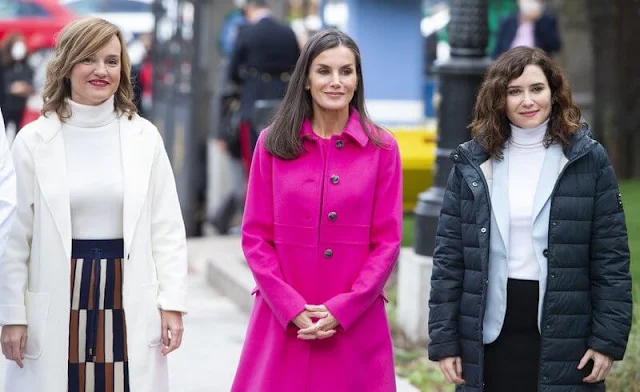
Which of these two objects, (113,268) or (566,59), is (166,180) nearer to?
(113,268)

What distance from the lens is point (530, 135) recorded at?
4.56m

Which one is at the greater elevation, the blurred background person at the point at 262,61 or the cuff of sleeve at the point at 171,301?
the blurred background person at the point at 262,61

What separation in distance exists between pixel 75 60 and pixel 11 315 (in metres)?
0.89

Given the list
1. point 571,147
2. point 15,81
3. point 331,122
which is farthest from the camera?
point 15,81

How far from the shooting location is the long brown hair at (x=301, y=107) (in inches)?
183

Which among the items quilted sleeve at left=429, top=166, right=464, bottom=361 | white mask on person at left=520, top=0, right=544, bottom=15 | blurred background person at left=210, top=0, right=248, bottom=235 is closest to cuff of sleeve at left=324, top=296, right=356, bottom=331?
quilted sleeve at left=429, top=166, right=464, bottom=361

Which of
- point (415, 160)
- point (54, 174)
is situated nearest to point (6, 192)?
point (54, 174)

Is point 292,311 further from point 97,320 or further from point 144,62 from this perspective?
point 144,62

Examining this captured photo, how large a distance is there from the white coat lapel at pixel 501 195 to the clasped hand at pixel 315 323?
636 millimetres

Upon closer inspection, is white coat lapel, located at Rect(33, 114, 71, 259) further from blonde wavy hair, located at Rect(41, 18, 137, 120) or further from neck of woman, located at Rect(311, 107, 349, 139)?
neck of woman, located at Rect(311, 107, 349, 139)

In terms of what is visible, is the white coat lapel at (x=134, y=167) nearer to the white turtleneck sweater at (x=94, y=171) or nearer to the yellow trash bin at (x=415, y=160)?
the white turtleneck sweater at (x=94, y=171)

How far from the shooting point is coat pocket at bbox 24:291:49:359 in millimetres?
4551

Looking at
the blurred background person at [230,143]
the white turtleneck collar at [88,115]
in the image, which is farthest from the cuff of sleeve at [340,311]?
the blurred background person at [230,143]

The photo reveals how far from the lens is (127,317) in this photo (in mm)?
4609
